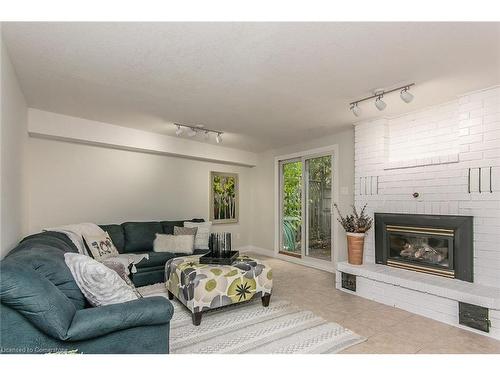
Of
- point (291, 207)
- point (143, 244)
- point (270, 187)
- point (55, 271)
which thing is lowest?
point (143, 244)

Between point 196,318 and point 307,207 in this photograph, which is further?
point 307,207

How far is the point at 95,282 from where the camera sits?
1.68 metres

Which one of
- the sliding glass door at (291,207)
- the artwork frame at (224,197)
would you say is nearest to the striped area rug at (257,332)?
the sliding glass door at (291,207)

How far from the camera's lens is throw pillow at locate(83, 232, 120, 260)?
332cm

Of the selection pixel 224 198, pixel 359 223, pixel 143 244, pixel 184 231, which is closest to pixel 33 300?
pixel 143 244

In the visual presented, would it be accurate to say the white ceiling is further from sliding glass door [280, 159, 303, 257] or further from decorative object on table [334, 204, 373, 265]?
sliding glass door [280, 159, 303, 257]

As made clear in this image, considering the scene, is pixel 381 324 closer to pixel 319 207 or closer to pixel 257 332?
pixel 257 332

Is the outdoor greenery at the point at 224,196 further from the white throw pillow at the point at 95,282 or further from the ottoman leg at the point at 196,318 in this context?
the white throw pillow at the point at 95,282

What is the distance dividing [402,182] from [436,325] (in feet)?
5.51

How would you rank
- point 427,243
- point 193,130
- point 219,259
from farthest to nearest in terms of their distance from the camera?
point 193,130 < point 427,243 < point 219,259

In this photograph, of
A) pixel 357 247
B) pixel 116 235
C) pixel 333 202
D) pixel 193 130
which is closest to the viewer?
pixel 357 247

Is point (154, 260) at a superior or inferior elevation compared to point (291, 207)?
inferior

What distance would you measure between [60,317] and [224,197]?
4.70m

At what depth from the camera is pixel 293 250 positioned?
5.66 metres
